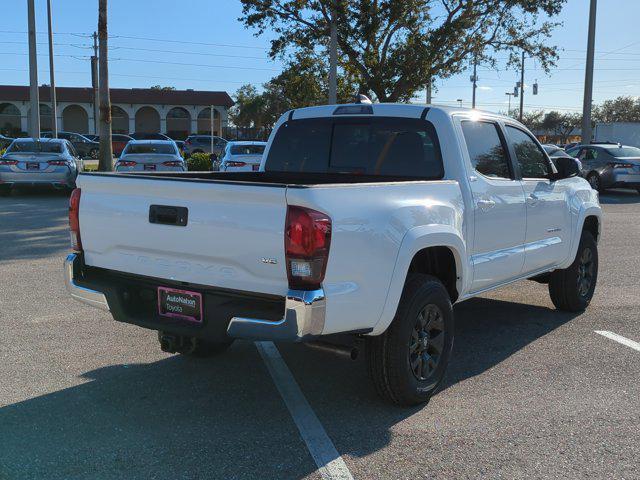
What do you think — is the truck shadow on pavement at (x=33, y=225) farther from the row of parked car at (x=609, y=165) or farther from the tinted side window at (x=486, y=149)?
the row of parked car at (x=609, y=165)

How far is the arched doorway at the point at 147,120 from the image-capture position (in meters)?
65.9

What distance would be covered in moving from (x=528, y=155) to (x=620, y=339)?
1.81 m

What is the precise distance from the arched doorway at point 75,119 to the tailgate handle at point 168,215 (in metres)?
65.8

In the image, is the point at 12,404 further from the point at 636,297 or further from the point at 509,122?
the point at 636,297

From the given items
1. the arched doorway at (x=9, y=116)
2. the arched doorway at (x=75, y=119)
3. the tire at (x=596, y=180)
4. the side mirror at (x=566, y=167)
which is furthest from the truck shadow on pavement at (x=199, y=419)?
the arched doorway at (x=75, y=119)

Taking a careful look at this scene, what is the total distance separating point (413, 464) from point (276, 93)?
7143cm

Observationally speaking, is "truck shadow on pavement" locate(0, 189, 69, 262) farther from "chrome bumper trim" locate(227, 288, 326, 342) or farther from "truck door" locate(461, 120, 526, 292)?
"chrome bumper trim" locate(227, 288, 326, 342)

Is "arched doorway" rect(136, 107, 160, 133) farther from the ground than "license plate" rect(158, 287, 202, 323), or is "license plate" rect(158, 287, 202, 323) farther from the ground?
"arched doorway" rect(136, 107, 160, 133)

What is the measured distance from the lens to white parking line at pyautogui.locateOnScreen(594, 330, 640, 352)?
594 centimetres

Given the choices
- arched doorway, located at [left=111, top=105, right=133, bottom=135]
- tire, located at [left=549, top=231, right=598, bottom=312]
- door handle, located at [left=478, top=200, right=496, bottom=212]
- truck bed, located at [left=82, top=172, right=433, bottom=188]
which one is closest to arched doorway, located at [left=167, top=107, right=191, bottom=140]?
arched doorway, located at [left=111, top=105, right=133, bottom=135]

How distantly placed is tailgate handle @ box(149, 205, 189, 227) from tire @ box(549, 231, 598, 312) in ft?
14.2

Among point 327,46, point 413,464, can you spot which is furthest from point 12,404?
point 327,46

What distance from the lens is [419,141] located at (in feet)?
17.1

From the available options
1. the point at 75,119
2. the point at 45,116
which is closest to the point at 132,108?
the point at 75,119
